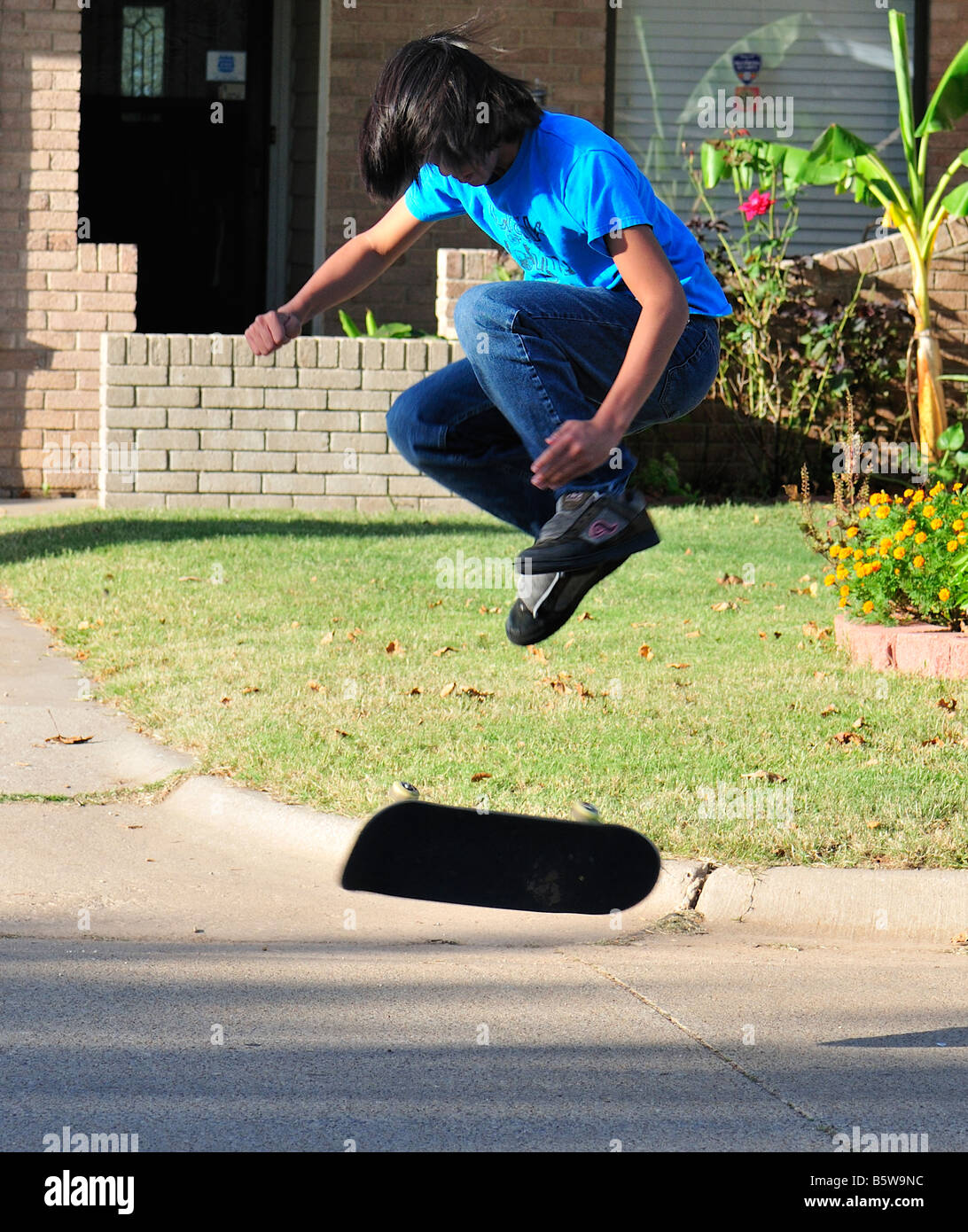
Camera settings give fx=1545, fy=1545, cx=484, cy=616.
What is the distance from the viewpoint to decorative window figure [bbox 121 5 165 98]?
13320mm

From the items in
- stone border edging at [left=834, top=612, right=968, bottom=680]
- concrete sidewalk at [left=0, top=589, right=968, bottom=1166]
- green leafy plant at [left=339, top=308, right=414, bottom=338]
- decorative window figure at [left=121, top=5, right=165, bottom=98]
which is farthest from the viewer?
decorative window figure at [left=121, top=5, right=165, bottom=98]

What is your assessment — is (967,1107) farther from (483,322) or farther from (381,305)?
(381,305)

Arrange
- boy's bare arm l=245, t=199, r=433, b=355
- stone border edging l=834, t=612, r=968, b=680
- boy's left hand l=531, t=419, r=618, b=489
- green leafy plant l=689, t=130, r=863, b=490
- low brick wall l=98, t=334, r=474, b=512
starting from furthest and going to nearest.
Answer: green leafy plant l=689, t=130, r=863, b=490
low brick wall l=98, t=334, r=474, b=512
stone border edging l=834, t=612, r=968, b=680
boy's bare arm l=245, t=199, r=433, b=355
boy's left hand l=531, t=419, r=618, b=489

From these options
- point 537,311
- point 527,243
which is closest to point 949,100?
point 527,243

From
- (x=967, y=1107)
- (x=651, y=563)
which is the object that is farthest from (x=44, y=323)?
(x=967, y=1107)

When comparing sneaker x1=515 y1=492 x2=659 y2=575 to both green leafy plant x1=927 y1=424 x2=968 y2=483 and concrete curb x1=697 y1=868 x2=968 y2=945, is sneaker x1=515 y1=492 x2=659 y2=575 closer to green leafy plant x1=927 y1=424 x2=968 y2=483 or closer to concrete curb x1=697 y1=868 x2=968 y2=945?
concrete curb x1=697 y1=868 x2=968 y2=945

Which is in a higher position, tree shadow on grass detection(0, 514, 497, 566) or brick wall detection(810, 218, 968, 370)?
brick wall detection(810, 218, 968, 370)

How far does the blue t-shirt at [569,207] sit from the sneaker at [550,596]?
655mm

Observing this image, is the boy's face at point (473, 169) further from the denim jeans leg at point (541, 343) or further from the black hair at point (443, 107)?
the denim jeans leg at point (541, 343)

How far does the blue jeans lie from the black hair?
1.07 ft

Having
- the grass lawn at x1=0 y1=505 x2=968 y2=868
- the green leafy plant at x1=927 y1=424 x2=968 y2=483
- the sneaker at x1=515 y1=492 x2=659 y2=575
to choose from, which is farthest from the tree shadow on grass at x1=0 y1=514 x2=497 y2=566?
the sneaker at x1=515 y1=492 x2=659 y2=575

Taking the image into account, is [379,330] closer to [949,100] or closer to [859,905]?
[949,100]

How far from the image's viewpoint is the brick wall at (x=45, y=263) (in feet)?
36.9

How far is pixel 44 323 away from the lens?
11438 mm
